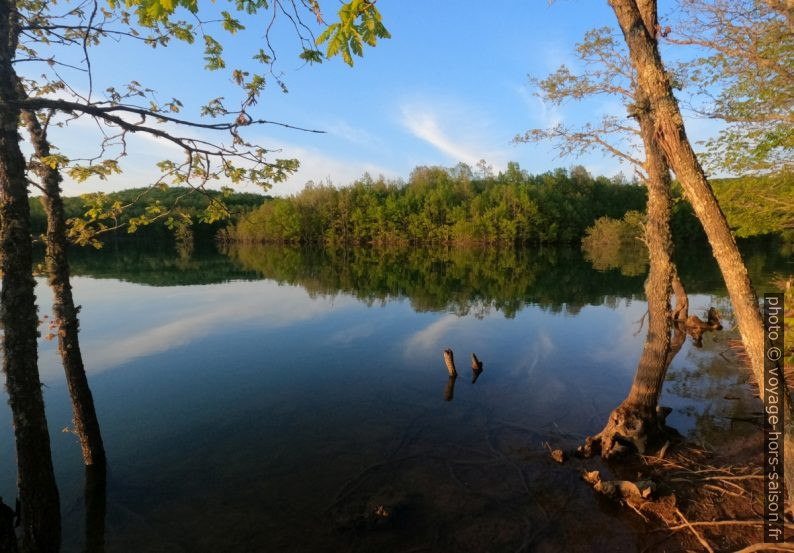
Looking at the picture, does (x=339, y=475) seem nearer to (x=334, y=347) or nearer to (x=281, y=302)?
(x=334, y=347)

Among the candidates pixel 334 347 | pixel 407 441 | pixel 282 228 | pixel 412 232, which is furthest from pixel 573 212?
pixel 407 441

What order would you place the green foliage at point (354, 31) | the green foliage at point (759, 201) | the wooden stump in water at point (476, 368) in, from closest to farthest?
the green foliage at point (354, 31) → the wooden stump in water at point (476, 368) → the green foliage at point (759, 201)

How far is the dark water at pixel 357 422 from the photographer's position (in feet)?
16.7

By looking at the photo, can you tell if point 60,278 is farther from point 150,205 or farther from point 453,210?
point 453,210

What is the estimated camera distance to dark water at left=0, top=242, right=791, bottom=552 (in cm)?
508

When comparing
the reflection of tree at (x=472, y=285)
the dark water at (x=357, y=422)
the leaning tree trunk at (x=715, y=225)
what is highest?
the leaning tree trunk at (x=715, y=225)

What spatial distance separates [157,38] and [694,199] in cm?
489

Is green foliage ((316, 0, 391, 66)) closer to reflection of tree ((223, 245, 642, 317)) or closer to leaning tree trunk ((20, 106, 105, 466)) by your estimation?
leaning tree trunk ((20, 106, 105, 466))

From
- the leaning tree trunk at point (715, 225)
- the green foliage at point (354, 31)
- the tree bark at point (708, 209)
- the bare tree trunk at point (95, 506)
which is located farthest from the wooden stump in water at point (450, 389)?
the green foliage at point (354, 31)

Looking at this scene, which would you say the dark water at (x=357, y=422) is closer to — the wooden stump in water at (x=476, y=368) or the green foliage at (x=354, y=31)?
the wooden stump in water at (x=476, y=368)

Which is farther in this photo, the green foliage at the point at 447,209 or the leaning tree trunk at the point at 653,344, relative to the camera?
the green foliage at the point at 447,209

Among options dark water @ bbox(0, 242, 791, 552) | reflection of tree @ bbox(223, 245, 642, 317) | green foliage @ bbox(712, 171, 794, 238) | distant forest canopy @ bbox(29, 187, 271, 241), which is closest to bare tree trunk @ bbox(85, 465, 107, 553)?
dark water @ bbox(0, 242, 791, 552)

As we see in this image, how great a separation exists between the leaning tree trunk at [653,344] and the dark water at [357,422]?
0.99 metres

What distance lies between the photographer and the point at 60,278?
5.30m
